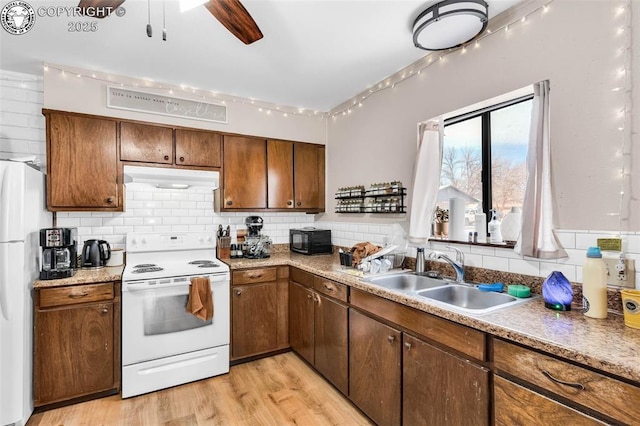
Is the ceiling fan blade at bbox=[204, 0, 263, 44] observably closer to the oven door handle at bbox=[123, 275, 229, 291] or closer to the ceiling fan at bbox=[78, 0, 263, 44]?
the ceiling fan at bbox=[78, 0, 263, 44]

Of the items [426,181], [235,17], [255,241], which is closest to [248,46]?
[235,17]

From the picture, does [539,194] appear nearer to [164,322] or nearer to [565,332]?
[565,332]

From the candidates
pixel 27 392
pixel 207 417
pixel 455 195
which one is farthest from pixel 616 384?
pixel 27 392

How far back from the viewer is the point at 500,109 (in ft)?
7.02

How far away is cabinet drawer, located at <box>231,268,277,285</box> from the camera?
284 cm

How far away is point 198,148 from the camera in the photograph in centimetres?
311

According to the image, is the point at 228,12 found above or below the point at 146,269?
above

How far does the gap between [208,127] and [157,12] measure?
1.33m

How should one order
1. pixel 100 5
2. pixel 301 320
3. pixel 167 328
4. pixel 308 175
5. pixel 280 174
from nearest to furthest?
pixel 100 5 < pixel 167 328 < pixel 301 320 < pixel 280 174 < pixel 308 175

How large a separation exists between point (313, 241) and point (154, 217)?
1.60m

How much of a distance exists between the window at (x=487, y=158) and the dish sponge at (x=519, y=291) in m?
0.57

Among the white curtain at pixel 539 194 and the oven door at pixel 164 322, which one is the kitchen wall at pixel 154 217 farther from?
the white curtain at pixel 539 194

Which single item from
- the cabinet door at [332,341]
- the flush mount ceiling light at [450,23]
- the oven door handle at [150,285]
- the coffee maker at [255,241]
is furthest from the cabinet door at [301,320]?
the flush mount ceiling light at [450,23]

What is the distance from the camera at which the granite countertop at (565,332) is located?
992mm
